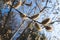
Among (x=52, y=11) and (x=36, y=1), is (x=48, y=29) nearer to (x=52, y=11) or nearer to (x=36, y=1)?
(x=36, y=1)

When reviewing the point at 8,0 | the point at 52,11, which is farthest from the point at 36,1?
the point at 8,0

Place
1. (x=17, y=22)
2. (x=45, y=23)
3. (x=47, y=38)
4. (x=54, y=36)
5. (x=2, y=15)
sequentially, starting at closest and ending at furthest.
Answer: (x=45, y=23)
(x=2, y=15)
(x=17, y=22)
(x=47, y=38)
(x=54, y=36)

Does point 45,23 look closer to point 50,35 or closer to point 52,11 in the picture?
point 52,11

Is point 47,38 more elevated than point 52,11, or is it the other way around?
point 52,11

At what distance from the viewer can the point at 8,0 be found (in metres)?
0.90

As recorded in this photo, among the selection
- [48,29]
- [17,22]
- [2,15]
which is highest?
[48,29]

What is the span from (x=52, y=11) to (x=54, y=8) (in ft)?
0.44

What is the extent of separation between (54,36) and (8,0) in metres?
3.07

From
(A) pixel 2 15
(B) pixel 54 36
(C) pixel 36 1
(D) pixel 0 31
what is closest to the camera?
(D) pixel 0 31

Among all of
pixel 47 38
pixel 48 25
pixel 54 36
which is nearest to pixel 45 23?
pixel 48 25

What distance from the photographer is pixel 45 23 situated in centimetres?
83

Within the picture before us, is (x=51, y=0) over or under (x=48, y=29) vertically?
under

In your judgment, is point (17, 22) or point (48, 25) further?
point (17, 22)

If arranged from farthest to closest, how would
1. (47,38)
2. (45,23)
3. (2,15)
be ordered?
1. (47,38)
2. (2,15)
3. (45,23)
